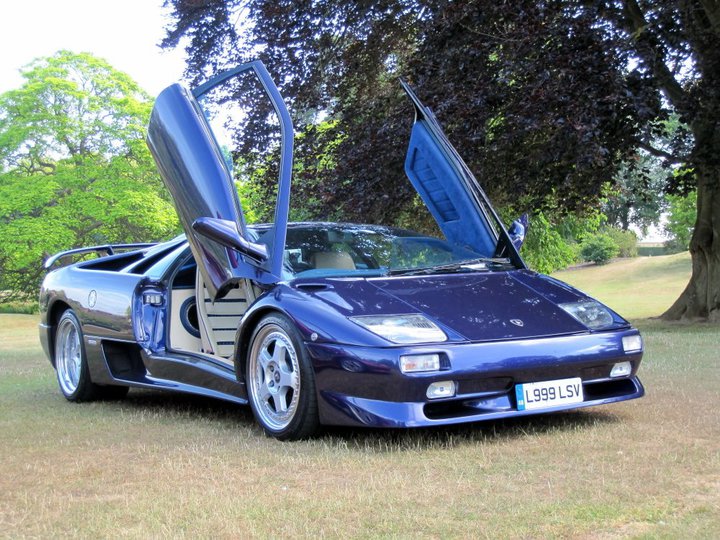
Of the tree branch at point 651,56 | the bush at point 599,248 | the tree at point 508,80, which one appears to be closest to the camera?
the tree at point 508,80

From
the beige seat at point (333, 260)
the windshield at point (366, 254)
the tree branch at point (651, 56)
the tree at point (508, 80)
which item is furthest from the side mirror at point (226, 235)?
the tree branch at point (651, 56)

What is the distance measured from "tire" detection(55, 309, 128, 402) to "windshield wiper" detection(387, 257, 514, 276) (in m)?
2.70

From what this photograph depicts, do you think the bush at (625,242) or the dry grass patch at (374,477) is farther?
the bush at (625,242)

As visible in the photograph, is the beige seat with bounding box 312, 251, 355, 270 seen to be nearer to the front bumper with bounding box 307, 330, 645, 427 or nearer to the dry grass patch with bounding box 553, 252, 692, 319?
the front bumper with bounding box 307, 330, 645, 427

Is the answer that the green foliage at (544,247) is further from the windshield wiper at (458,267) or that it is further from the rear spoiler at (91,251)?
the windshield wiper at (458,267)

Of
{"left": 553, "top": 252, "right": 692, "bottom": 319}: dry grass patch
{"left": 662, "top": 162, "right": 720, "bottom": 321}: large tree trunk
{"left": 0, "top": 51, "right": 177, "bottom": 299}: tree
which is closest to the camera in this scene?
{"left": 662, "top": 162, "right": 720, "bottom": 321}: large tree trunk

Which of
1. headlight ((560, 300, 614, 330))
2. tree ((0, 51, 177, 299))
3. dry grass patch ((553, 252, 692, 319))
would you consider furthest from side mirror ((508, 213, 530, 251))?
tree ((0, 51, 177, 299))

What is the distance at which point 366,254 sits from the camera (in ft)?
18.2

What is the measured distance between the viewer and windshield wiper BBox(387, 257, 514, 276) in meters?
5.32

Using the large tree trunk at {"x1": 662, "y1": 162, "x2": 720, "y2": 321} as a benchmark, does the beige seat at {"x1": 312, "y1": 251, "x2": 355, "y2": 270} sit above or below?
above

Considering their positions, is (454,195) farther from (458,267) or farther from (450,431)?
(450,431)

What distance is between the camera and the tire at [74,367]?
6.66 meters

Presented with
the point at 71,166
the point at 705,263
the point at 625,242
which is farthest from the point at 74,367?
the point at 625,242

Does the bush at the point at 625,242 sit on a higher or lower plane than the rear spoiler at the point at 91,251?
lower
